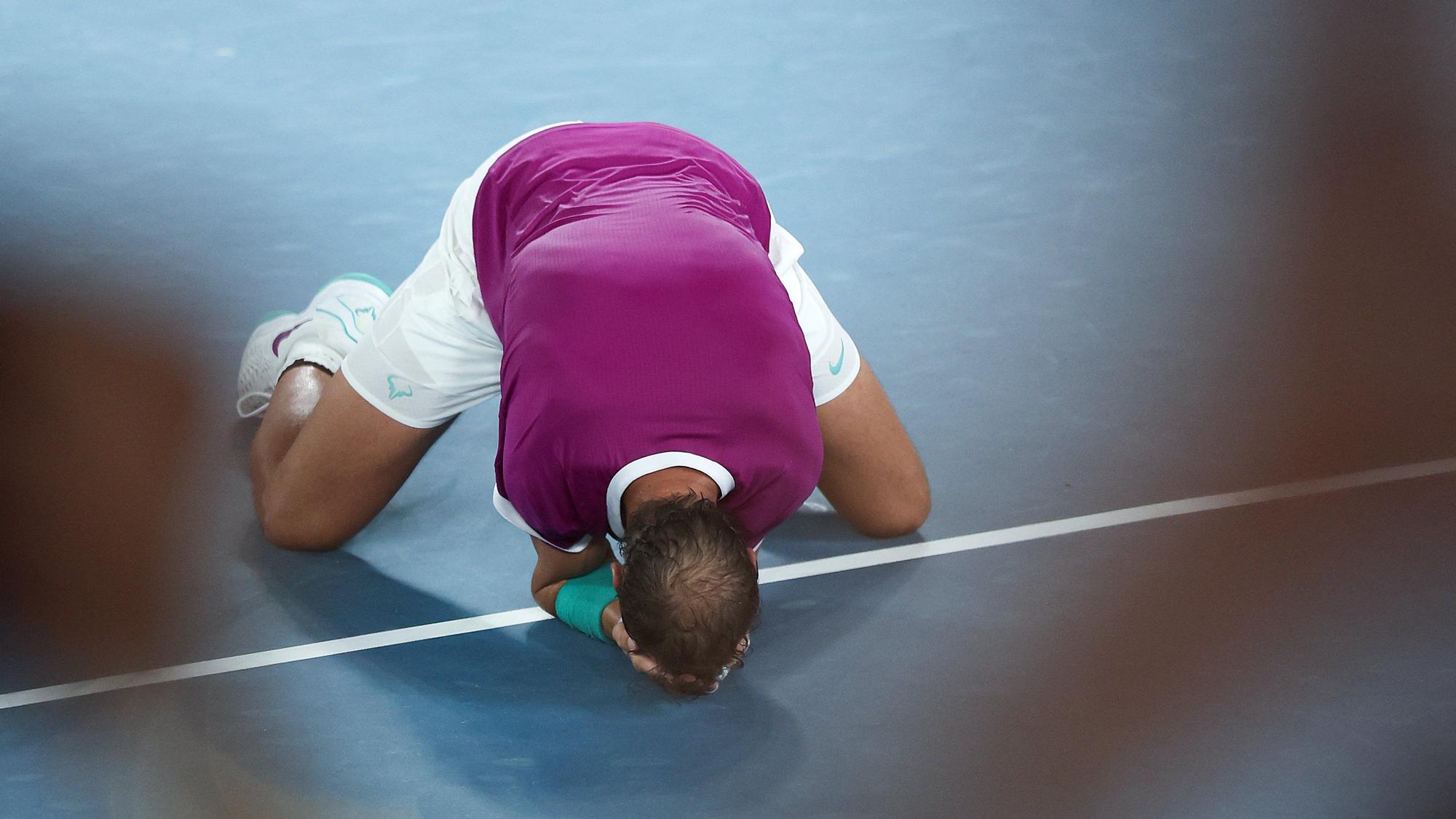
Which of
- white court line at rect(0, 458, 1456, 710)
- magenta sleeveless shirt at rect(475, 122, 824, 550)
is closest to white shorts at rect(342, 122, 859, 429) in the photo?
magenta sleeveless shirt at rect(475, 122, 824, 550)

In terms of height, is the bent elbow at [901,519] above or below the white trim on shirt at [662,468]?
below

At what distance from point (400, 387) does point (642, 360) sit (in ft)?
2.32

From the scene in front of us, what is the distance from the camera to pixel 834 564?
264 centimetres

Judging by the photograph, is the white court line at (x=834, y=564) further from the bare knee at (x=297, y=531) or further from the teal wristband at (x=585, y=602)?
the bare knee at (x=297, y=531)

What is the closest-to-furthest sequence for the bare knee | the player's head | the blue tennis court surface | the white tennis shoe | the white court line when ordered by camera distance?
1. the player's head
2. the blue tennis court surface
3. the white court line
4. the bare knee
5. the white tennis shoe

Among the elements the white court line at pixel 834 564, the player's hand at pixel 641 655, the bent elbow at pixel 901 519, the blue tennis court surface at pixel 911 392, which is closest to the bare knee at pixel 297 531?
the blue tennis court surface at pixel 911 392

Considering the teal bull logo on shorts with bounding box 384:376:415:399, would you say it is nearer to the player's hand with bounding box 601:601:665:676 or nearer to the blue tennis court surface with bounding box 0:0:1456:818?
the blue tennis court surface with bounding box 0:0:1456:818

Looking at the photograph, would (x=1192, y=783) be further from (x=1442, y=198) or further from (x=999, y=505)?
(x=1442, y=198)

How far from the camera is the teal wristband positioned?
239 cm

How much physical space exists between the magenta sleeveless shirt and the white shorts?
25 cm

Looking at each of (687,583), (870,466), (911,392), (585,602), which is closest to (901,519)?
(870,466)

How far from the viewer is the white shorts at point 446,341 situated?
2.44 meters

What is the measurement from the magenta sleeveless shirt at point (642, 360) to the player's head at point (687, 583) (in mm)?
106

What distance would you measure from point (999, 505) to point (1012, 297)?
71 cm
